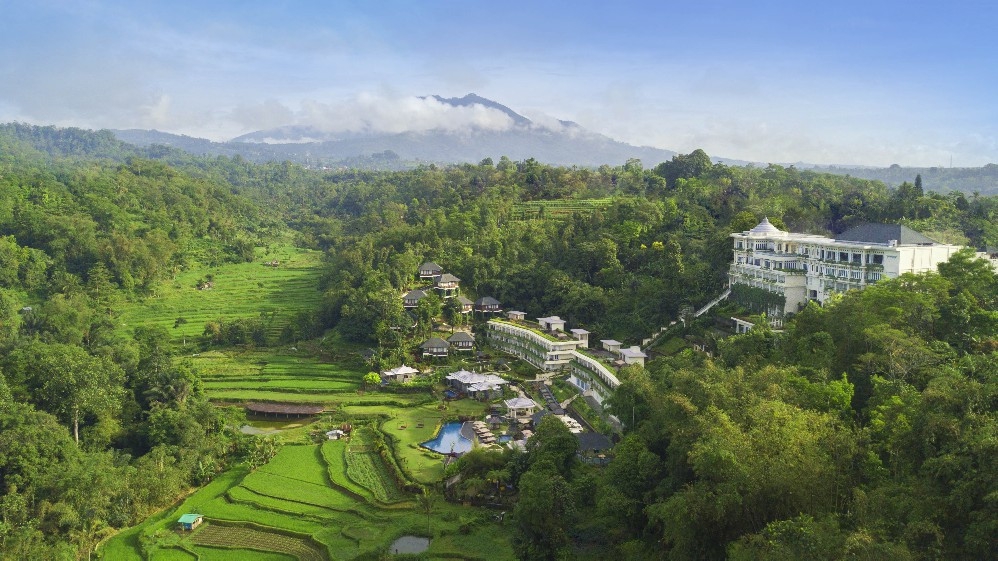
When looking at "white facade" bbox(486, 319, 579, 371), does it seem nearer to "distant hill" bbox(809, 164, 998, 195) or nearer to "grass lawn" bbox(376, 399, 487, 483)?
"grass lawn" bbox(376, 399, 487, 483)

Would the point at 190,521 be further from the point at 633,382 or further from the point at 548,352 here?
the point at 548,352

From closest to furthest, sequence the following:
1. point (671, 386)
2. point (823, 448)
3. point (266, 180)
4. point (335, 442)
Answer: point (823, 448)
point (671, 386)
point (335, 442)
point (266, 180)

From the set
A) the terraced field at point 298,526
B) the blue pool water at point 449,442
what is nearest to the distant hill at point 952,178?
the blue pool water at point 449,442

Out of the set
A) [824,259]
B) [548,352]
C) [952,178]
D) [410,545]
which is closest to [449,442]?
[410,545]

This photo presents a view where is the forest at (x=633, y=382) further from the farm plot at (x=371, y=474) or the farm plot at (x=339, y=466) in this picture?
the farm plot at (x=371, y=474)

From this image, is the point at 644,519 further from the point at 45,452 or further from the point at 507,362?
the point at 507,362

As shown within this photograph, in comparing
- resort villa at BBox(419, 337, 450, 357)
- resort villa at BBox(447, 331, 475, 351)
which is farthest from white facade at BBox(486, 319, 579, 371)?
resort villa at BBox(419, 337, 450, 357)

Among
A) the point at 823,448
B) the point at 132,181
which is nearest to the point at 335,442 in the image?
the point at 823,448
